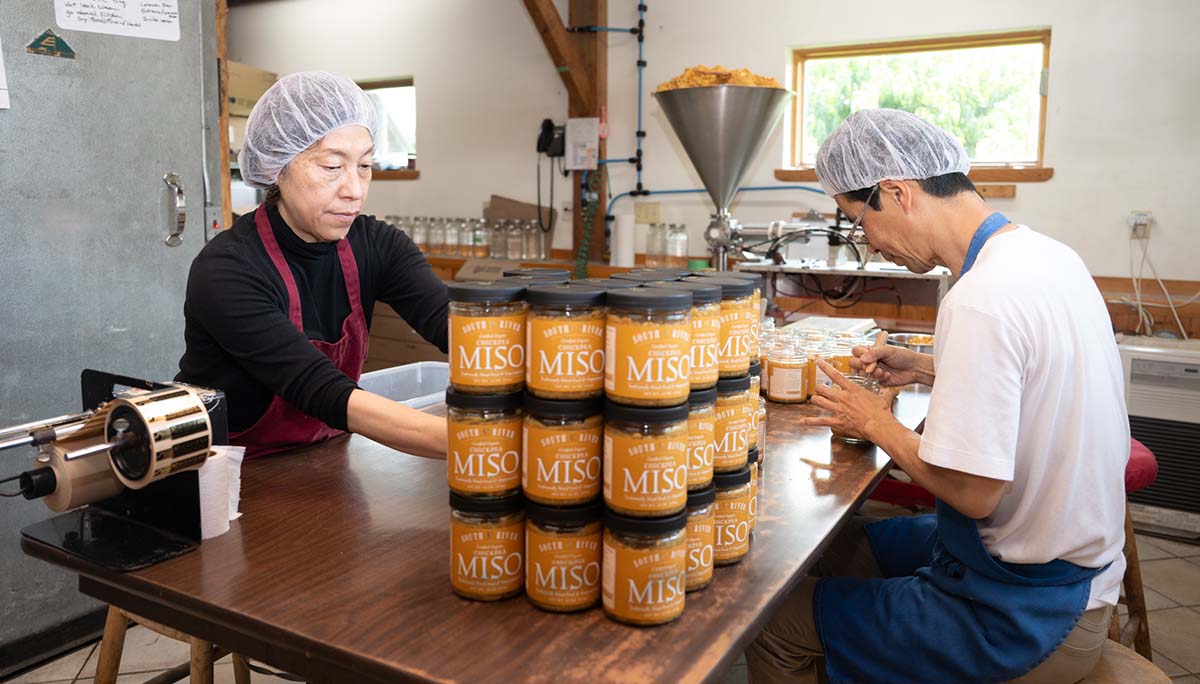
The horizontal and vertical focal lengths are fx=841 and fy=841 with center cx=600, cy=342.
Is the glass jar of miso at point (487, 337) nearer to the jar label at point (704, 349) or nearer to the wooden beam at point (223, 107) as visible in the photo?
the jar label at point (704, 349)

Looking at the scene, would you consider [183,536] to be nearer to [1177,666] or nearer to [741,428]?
[741,428]

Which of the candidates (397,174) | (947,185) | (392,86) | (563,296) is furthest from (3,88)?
(392,86)

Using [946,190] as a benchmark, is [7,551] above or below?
below

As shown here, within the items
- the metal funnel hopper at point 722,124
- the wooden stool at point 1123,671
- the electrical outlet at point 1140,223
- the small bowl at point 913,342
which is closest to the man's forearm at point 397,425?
the wooden stool at point 1123,671

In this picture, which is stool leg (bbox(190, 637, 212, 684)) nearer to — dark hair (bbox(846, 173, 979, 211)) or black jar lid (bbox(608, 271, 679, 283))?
black jar lid (bbox(608, 271, 679, 283))

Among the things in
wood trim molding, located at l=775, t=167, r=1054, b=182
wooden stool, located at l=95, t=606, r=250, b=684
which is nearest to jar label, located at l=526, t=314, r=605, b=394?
wooden stool, located at l=95, t=606, r=250, b=684

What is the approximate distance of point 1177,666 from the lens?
2686 millimetres

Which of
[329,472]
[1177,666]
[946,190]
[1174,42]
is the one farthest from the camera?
[1174,42]

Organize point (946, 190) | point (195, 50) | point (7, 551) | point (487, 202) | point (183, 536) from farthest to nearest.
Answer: point (487, 202)
point (195, 50)
point (7, 551)
point (946, 190)
point (183, 536)

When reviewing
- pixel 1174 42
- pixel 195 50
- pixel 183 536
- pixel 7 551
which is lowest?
pixel 7 551

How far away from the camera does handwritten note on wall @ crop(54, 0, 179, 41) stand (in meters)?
2.52

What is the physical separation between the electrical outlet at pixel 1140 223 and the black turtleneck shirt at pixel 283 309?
3.52 m

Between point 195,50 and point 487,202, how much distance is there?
10.5 ft

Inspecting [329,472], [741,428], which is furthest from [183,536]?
[741,428]
